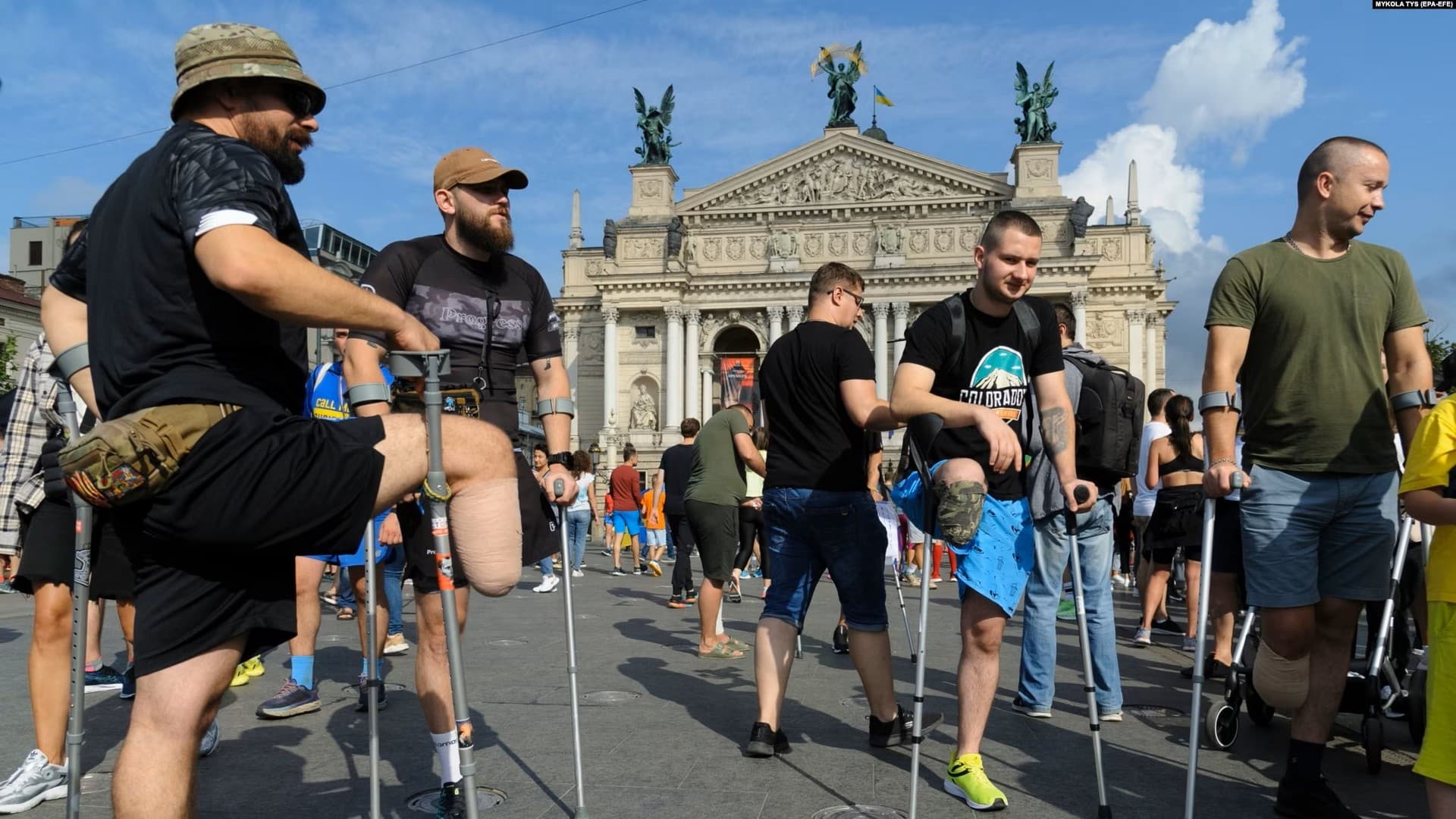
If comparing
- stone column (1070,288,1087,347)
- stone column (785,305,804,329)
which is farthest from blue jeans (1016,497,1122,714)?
stone column (1070,288,1087,347)

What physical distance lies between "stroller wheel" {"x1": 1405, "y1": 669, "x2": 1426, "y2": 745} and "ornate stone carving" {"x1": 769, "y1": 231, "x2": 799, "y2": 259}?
49368 millimetres

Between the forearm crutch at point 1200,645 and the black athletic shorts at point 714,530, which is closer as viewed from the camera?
the forearm crutch at point 1200,645

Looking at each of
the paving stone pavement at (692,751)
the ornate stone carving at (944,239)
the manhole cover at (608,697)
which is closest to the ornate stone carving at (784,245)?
the ornate stone carving at (944,239)

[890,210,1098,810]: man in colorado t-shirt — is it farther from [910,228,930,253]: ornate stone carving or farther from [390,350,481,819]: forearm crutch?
[910,228,930,253]: ornate stone carving

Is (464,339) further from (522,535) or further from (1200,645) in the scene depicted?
(1200,645)

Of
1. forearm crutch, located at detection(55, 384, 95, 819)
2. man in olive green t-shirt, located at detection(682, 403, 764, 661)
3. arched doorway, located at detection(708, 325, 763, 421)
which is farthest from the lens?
arched doorway, located at detection(708, 325, 763, 421)

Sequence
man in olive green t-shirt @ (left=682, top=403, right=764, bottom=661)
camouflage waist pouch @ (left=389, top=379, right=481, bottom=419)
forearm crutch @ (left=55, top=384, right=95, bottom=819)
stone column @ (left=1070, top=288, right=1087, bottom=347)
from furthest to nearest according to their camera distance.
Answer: stone column @ (left=1070, top=288, right=1087, bottom=347), man in olive green t-shirt @ (left=682, top=403, right=764, bottom=661), camouflage waist pouch @ (left=389, top=379, right=481, bottom=419), forearm crutch @ (left=55, top=384, right=95, bottom=819)

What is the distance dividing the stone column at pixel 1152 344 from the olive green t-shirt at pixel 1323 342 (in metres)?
51.8

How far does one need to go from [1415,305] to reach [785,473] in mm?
2668

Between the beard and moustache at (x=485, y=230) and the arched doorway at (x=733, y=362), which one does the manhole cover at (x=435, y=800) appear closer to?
the beard and moustache at (x=485, y=230)

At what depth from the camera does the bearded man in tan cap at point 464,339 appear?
3.62m

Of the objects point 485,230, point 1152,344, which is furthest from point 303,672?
point 1152,344

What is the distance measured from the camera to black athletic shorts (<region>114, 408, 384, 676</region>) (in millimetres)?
2293

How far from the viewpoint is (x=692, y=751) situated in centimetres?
480
